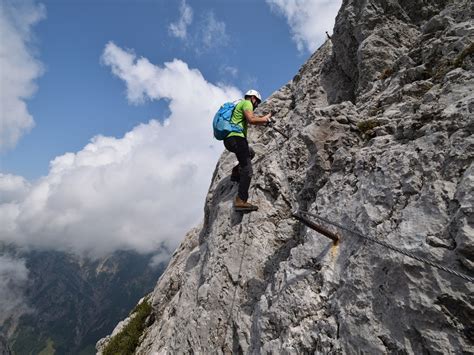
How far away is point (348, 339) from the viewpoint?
6.25 m

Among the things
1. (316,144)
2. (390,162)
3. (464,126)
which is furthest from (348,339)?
(316,144)

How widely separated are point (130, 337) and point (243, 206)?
11103 millimetres

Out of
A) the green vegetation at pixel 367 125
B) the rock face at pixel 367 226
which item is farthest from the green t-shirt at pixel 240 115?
the green vegetation at pixel 367 125

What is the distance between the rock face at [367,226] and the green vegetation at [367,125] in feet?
0.14

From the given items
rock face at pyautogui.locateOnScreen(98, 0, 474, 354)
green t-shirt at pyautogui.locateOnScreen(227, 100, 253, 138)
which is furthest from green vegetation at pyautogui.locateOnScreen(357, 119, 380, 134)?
green t-shirt at pyautogui.locateOnScreen(227, 100, 253, 138)

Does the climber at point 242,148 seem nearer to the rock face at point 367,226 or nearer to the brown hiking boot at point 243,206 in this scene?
the brown hiking boot at point 243,206

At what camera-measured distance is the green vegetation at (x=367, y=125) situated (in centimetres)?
985

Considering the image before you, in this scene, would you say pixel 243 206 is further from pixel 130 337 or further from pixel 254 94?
pixel 130 337

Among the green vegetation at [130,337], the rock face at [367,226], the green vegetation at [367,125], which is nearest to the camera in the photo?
the rock face at [367,226]

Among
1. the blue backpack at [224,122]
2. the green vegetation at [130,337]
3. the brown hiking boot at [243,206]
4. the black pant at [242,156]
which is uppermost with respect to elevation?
the blue backpack at [224,122]

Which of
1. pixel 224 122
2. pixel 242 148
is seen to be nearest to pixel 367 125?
pixel 242 148

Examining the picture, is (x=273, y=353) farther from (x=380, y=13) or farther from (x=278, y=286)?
(x=380, y=13)

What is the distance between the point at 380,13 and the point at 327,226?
12668 mm

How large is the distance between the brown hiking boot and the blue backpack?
2.57 metres
